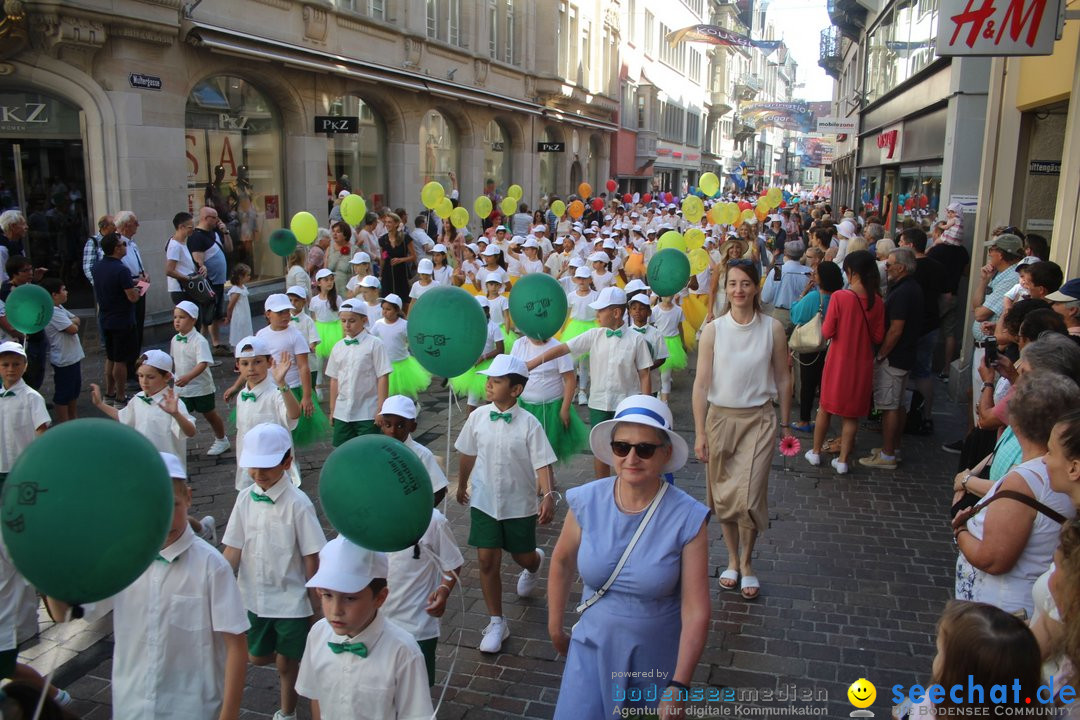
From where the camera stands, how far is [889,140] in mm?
23312

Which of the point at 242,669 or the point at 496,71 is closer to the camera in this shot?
the point at 242,669

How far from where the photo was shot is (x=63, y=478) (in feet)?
8.76

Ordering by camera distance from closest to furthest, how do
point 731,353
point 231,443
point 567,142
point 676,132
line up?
1. point 731,353
2. point 231,443
3. point 567,142
4. point 676,132

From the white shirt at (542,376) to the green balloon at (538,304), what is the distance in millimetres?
216

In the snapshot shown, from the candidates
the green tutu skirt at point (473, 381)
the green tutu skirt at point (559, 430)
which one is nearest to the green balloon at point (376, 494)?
the green tutu skirt at point (559, 430)

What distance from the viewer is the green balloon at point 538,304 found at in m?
6.98

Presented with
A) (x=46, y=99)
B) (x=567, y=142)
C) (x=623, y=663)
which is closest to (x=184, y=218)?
(x=46, y=99)

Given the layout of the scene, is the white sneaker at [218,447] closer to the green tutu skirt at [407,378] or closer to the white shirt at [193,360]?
the white shirt at [193,360]

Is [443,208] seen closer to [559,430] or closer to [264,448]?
[559,430]

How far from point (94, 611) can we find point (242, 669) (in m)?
1.45

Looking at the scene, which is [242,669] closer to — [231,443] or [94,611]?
[94,611]

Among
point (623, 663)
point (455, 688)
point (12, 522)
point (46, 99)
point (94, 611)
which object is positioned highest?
point (46, 99)

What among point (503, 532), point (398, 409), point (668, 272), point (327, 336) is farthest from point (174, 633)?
point (668, 272)

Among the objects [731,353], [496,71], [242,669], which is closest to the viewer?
[242,669]
